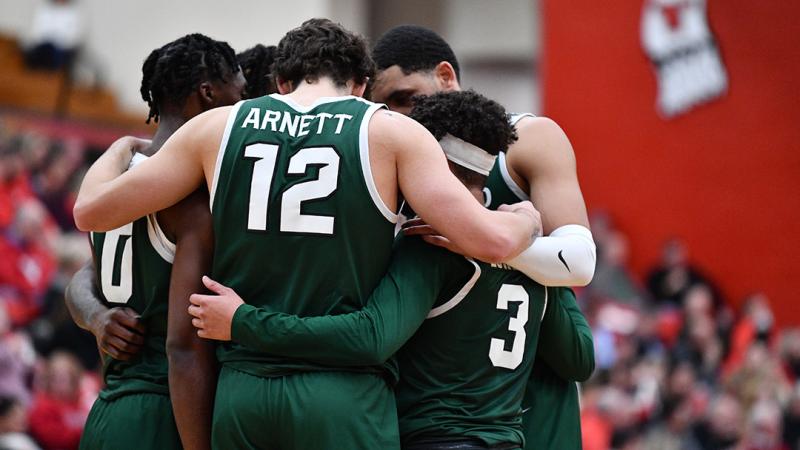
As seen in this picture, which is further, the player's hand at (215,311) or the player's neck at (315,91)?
the player's neck at (315,91)

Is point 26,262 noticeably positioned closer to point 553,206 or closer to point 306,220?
point 553,206

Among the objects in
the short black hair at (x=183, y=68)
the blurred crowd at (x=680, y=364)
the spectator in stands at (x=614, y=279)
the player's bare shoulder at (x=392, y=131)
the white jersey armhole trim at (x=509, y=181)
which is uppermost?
the short black hair at (x=183, y=68)

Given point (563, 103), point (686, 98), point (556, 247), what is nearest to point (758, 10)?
point (686, 98)

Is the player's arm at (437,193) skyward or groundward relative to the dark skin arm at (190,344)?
skyward

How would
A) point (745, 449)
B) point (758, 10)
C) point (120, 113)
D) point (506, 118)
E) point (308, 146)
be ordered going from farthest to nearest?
1. point (120, 113)
2. point (758, 10)
3. point (745, 449)
4. point (506, 118)
5. point (308, 146)

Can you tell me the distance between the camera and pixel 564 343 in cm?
375

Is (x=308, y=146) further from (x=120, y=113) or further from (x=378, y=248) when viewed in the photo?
(x=120, y=113)

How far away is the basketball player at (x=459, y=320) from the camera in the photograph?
3332 mm

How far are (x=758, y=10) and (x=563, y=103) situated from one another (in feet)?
8.87

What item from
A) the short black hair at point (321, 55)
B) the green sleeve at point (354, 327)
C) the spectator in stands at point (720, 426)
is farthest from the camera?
the spectator in stands at point (720, 426)

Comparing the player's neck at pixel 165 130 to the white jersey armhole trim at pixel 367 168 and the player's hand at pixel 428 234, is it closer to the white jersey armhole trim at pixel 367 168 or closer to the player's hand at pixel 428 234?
the white jersey armhole trim at pixel 367 168

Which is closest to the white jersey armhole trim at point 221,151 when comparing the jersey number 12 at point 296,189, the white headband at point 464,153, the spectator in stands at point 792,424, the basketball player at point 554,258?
the jersey number 12 at point 296,189

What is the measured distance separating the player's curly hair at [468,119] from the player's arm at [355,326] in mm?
417

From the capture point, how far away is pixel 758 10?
46.3 ft
